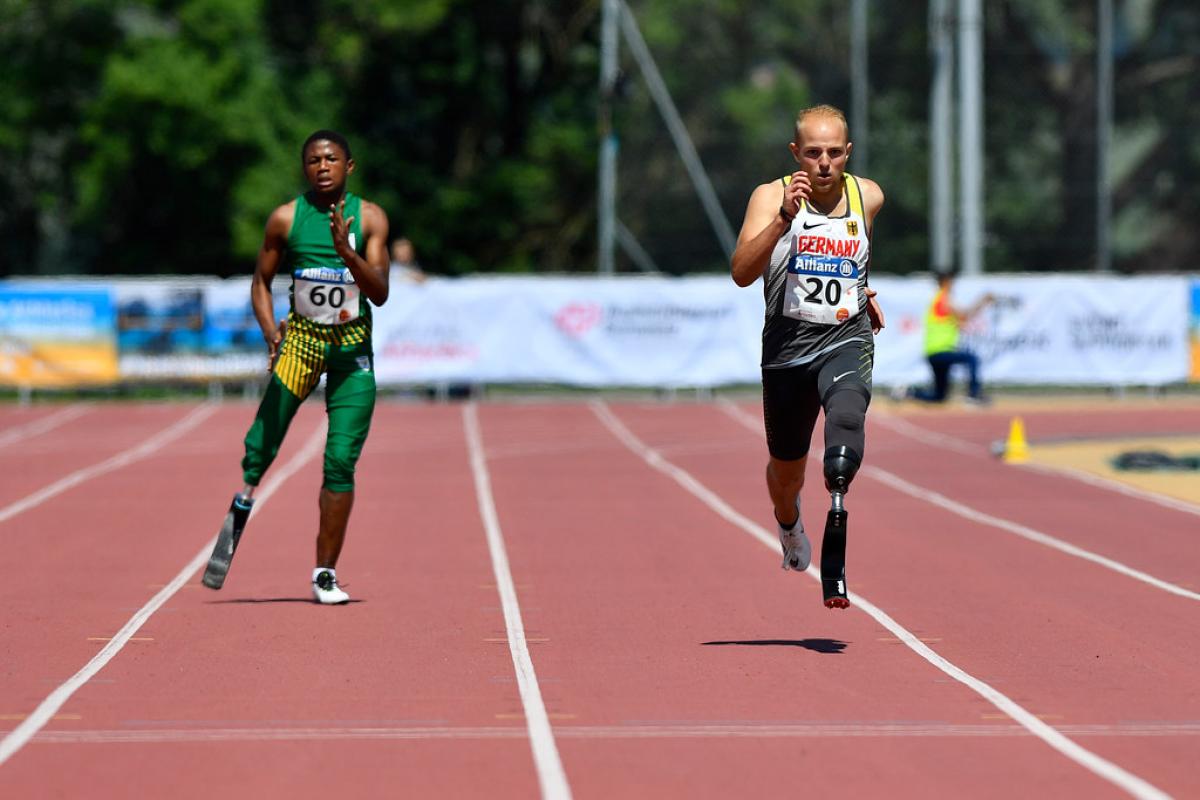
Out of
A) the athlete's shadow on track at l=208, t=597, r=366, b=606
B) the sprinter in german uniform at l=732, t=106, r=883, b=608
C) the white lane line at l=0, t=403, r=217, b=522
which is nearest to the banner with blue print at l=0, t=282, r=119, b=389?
the white lane line at l=0, t=403, r=217, b=522

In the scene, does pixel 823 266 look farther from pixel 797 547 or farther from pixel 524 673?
pixel 524 673

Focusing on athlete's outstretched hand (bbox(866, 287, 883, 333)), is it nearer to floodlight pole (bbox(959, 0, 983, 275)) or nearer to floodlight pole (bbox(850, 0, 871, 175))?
floodlight pole (bbox(959, 0, 983, 275))

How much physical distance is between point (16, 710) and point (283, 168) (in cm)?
3767

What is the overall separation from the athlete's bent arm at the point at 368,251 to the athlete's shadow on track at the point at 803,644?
226 cm

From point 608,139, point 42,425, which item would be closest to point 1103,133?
point 608,139

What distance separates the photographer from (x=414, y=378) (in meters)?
30.4

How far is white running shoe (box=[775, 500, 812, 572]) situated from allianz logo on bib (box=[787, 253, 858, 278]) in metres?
1.25

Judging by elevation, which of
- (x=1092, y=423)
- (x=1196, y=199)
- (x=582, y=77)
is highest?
(x=582, y=77)

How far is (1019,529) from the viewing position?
14.5 m

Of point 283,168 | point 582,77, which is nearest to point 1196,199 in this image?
point 582,77

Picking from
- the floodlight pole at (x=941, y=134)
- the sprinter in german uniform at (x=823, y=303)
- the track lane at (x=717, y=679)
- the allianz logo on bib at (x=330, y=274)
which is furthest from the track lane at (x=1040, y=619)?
the floodlight pole at (x=941, y=134)

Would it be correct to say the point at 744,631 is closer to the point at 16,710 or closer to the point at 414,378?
the point at 16,710

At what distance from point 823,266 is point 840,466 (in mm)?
818

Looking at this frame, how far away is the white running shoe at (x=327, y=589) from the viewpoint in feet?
35.0
